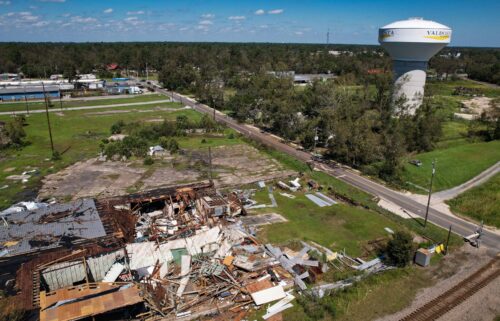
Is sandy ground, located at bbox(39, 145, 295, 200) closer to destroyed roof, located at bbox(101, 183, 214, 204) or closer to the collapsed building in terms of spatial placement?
destroyed roof, located at bbox(101, 183, 214, 204)

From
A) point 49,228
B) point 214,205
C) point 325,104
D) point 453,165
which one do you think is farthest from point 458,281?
point 325,104

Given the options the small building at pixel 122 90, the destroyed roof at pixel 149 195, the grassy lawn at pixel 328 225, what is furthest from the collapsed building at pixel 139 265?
the small building at pixel 122 90

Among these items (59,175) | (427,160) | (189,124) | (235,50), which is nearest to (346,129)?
(427,160)

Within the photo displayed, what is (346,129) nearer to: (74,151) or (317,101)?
(317,101)

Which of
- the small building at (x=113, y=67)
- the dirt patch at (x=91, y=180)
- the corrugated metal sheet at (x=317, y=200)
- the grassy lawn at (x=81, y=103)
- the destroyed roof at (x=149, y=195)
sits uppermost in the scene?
the small building at (x=113, y=67)

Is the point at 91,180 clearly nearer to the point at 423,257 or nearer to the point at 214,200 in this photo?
the point at 214,200

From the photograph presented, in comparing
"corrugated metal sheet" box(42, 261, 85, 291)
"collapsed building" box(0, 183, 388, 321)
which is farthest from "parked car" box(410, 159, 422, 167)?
"corrugated metal sheet" box(42, 261, 85, 291)

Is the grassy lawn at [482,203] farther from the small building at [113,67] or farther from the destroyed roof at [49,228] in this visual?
the small building at [113,67]
